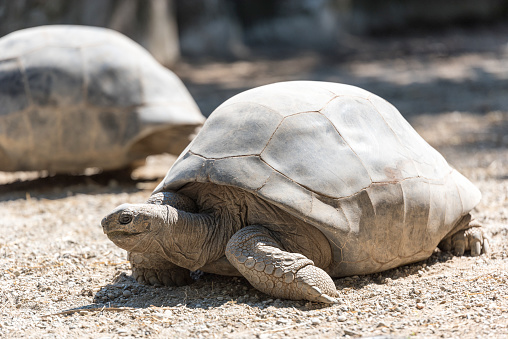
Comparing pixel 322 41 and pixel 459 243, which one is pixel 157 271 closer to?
pixel 459 243

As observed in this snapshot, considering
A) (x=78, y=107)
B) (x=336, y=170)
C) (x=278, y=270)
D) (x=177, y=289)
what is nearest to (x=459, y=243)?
(x=336, y=170)

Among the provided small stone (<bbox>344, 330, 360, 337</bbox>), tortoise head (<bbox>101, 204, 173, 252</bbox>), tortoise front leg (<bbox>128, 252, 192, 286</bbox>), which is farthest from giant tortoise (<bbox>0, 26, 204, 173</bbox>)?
small stone (<bbox>344, 330, 360, 337</bbox>)

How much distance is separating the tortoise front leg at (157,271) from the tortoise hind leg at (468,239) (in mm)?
1417

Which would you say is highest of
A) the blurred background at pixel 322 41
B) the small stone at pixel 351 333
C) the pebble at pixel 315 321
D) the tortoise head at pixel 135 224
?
the tortoise head at pixel 135 224

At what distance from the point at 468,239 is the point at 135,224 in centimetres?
177

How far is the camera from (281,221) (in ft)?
9.84

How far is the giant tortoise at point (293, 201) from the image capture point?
9.26 feet

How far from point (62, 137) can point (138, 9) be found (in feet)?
21.9

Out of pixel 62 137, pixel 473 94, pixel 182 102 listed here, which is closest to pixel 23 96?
pixel 62 137

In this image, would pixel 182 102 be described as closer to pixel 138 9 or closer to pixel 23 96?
pixel 23 96

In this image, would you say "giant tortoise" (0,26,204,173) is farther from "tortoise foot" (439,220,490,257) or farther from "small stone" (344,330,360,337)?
"small stone" (344,330,360,337)

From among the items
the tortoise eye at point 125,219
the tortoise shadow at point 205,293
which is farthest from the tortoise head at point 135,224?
the tortoise shadow at point 205,293

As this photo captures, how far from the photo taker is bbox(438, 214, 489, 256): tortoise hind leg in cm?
347

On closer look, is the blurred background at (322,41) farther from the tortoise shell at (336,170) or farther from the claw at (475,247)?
the tortoise shell at (336,170)
